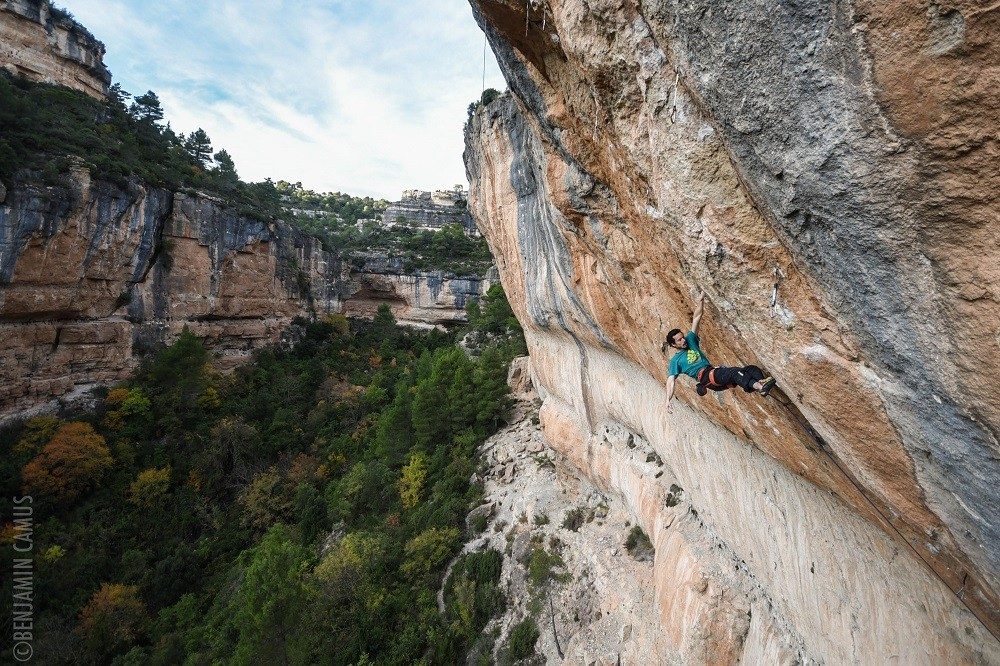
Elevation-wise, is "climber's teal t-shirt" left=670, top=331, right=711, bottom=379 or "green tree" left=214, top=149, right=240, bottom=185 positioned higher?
"green tree" left=214, top=149, right=240, bottom=185

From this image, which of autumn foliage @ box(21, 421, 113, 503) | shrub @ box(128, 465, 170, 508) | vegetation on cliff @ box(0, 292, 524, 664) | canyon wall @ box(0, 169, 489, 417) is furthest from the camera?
canyon wall @ box(0, 169, 489, 417)

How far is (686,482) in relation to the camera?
7.33 metres

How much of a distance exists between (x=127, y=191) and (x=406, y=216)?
33623 millimetres

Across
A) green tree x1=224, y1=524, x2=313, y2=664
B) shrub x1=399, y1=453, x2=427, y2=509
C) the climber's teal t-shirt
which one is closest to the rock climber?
the climber's teal t-shirt

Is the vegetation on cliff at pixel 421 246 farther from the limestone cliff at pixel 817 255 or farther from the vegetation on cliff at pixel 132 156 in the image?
the limestone cliff at pixel 817 255

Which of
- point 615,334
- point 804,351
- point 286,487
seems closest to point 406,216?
point 286,487

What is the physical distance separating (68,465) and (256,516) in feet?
23.3

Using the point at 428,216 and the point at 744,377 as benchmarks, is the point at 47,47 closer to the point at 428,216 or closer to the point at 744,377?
the point at 428,216

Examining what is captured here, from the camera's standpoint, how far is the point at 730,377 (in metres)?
3.08

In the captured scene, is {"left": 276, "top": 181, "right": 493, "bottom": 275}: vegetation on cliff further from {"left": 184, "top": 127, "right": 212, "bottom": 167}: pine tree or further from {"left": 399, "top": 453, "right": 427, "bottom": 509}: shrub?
{"left": 399, "top": 453, "right": 427, "bottom": 509}: shrub

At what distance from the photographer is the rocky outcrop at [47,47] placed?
2684cm

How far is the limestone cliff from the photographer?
5.37 ft

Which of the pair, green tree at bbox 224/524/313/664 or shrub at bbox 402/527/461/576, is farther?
shrub at bbox 402/527/461/576

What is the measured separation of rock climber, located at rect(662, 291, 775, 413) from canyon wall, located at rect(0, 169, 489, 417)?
82.2ft
